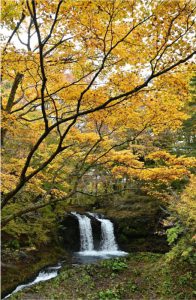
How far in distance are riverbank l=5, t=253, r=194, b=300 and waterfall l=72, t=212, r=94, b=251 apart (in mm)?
4678

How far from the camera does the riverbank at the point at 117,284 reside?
30.9 feet

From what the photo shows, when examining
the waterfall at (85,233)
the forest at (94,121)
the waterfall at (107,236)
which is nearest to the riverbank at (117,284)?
the forest at (94,121)

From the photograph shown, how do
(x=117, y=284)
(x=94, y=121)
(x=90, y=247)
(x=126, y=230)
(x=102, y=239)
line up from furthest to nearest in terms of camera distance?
(x=102, y=239)
(x=126, y=230)
(x=90, y=247)
(x=117, y=284)
(x=94, y=121)

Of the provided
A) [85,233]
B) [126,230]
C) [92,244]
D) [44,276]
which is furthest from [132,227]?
[44,276]

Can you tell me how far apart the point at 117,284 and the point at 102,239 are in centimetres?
708

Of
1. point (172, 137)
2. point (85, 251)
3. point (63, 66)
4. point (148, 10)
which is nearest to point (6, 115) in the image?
point (63, 66)

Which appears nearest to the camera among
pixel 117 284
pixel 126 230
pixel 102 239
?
pixel 117 284

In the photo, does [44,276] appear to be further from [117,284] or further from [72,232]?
[72,232]

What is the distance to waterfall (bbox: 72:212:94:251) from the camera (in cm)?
1683

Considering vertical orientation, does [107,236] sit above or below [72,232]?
below

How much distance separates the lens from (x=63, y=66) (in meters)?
5.38

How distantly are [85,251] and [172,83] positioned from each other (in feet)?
44.4

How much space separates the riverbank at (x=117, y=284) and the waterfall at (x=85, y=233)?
184 inches

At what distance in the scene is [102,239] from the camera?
1736 centimetres
